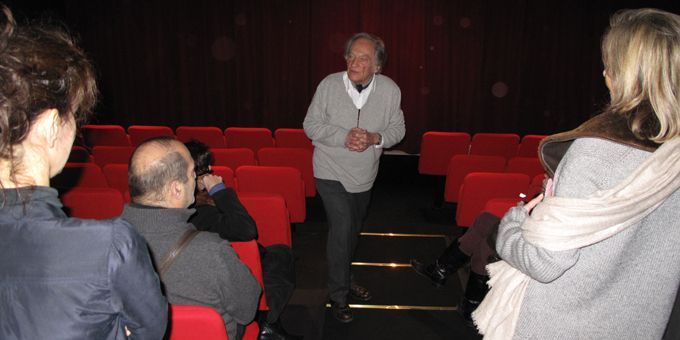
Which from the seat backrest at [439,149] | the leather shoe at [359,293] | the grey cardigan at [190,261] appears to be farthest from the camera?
the seat backrest at [439,149]

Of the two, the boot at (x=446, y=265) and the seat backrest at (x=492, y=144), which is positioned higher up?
the seat backrest at (x=492, y=144)

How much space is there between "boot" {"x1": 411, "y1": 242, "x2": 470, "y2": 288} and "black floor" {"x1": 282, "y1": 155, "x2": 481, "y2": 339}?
0.49 feet

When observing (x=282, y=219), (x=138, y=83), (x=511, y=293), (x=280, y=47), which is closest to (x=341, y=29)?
(x=280, y=47)

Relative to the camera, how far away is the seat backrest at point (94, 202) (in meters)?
2.46

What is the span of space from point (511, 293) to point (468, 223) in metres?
2.09

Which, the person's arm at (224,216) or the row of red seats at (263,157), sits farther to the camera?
the row of red seats at (263,157)

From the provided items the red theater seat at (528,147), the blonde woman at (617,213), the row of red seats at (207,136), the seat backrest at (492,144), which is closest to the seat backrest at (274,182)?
the row of red seats at (207,136)

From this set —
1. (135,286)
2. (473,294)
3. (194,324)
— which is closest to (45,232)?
(135,286)

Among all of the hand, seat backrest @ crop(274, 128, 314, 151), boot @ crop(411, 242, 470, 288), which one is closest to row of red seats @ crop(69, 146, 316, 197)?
seat backrest @ crop(274, 128, 314, 151)

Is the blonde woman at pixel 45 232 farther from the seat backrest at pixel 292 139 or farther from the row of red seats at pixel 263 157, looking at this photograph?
the seat backrest at pixel 292 139

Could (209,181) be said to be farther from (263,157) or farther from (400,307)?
(263,157)

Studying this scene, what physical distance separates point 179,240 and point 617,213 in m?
1.25

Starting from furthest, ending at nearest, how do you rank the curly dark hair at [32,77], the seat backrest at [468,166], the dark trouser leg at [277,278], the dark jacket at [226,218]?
the seat backrest at [468,166]
the dark trouser leg at [277,278]
the dark jacket at [226,218]
the curly dark hair at [32,77]

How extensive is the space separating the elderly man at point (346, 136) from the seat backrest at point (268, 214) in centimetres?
27
